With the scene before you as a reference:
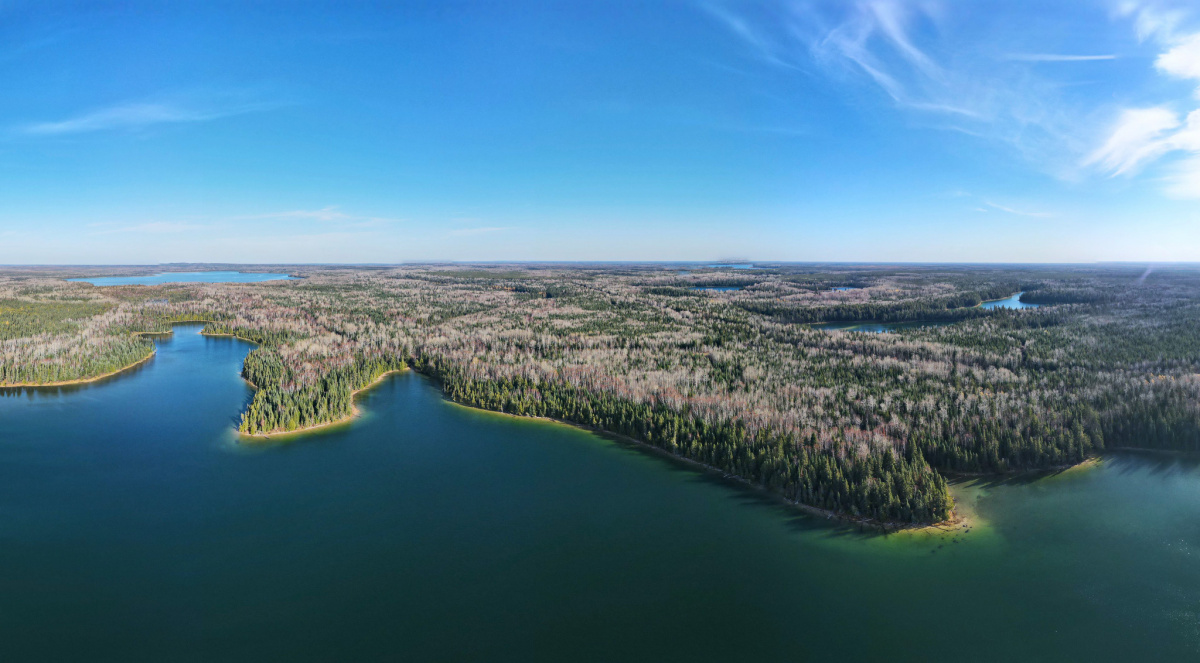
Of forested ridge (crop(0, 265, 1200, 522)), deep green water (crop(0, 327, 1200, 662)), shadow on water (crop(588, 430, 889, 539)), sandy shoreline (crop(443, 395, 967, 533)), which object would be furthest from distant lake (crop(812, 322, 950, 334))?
shadow on water (crop(588, 430, 889, 539))

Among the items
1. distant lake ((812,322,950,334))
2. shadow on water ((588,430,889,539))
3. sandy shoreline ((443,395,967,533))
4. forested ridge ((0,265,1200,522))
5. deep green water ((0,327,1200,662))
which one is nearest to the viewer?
deep green water ((0,327,1200,662))

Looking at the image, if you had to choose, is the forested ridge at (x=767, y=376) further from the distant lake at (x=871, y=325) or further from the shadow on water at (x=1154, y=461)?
the distant lake at (x=871, y=325)

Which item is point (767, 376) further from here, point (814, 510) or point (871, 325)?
point (871, 325)

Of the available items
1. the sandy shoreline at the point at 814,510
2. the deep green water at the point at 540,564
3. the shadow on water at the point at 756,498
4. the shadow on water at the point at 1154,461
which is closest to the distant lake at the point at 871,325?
the shadow on water at the point at 1154,461

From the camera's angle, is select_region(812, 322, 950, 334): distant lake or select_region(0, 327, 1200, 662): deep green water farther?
select_region(812, 322, 950, 334): distant lake

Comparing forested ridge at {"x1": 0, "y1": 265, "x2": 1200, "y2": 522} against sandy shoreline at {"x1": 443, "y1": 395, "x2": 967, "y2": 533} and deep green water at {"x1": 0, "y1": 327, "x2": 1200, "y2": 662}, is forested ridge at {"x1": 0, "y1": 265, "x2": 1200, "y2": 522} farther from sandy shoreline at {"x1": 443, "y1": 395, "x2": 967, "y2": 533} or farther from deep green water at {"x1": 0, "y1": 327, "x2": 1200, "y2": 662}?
deep green water at {"x1": 0, "y1": 327, "x2": 1200, "y2": 662}

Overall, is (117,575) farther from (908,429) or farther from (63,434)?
(908,429)

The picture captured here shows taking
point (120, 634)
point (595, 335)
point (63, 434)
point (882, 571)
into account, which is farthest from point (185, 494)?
point (595, 335)
